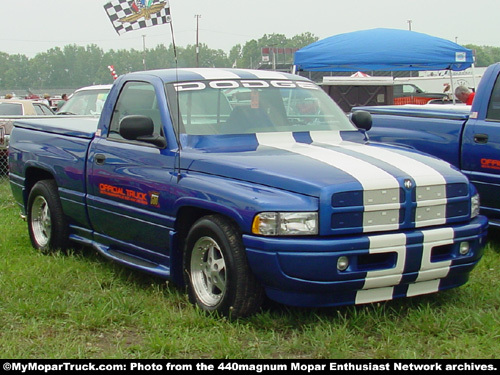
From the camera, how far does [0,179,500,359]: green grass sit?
390cm

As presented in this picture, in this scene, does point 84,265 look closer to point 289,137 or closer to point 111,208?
point 111,208

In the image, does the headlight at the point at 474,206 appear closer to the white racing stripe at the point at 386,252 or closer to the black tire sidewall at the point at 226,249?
the white racing stripe at the point at 386,252

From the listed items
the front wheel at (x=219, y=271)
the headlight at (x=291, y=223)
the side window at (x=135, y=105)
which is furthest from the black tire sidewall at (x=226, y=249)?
the side window at (x=135, y=105)

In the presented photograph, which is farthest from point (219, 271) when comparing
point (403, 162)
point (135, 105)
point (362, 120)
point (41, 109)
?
point (41, 109)

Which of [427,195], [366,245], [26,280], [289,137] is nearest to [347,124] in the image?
[289,137]

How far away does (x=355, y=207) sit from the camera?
4.04 meters

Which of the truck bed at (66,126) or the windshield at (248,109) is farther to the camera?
the truck bed at (66,126)

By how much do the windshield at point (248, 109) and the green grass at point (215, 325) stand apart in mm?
1235

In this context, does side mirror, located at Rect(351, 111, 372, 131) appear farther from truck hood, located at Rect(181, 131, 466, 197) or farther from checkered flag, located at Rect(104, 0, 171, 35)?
checkered flag, located at Rect(104, 0, 171, 35)

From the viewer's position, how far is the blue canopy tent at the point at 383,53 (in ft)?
43.2

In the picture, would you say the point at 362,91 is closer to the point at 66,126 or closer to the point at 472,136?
the point at 472,136

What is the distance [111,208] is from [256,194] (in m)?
1.71

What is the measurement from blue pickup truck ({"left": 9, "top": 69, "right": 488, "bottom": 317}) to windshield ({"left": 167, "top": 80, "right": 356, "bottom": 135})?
0.04ft

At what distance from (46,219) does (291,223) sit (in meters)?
3.27
